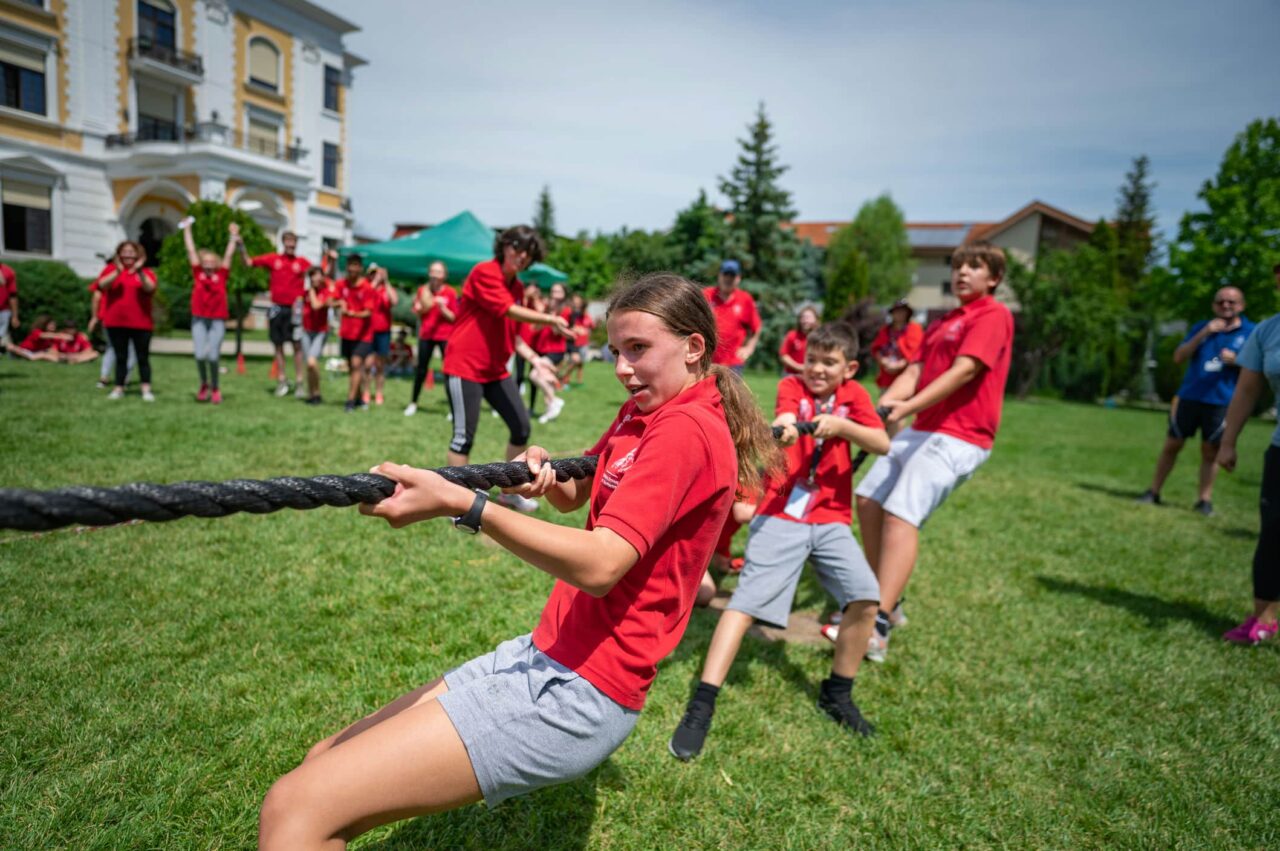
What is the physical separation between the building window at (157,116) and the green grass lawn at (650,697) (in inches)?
1364

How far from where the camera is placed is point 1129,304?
162 ft

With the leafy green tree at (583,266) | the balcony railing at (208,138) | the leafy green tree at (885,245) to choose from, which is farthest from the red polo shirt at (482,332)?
the leafy green tree at (885,245)

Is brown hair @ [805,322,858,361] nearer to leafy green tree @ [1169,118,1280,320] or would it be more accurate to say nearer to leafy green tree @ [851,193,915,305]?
leafy green tree @ [1169,118,1280,320]

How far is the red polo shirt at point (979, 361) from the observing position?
4023 millimetres

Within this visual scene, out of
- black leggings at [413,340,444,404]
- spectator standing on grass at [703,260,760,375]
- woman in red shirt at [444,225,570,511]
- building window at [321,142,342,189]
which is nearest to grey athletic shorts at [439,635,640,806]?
woman in red shirt at [444,225,570,511]

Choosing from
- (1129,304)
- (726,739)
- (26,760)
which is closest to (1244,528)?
(726,739)

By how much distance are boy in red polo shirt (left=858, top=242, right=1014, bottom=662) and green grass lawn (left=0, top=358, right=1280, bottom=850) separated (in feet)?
2.46

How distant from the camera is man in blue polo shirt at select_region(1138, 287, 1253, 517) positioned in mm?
8250

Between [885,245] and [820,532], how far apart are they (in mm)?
64511

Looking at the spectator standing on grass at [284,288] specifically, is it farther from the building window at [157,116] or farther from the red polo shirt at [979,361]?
the building window at [157,116]

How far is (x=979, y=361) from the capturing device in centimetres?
400

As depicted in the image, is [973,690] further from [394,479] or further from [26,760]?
[26,760]

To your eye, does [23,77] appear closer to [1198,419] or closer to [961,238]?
[1198,419]

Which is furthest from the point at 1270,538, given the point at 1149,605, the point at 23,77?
the point at 23,77
